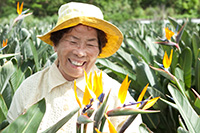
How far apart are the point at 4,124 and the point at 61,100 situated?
1.06 feet

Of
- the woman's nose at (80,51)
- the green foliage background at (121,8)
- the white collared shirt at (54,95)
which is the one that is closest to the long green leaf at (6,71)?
the white collared shirt at (54,95)

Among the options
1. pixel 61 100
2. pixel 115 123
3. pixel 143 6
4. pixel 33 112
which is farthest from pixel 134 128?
pixel 143 6

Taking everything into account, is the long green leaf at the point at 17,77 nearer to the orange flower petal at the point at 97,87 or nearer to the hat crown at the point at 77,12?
the hat crown at the point at 77,12

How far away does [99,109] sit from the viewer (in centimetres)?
65

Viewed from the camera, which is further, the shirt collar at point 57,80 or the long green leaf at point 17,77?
the long green leaf at point 17,77

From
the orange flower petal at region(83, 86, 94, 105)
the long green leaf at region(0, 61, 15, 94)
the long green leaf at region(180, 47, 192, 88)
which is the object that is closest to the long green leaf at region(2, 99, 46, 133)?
the orange flower petal at region(83, 86, 94, 105)

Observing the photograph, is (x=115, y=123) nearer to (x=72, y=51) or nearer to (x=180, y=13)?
(x=72, y=51)

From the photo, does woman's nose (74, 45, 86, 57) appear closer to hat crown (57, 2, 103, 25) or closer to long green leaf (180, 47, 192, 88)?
hat crown (57, 2, 103, 25)

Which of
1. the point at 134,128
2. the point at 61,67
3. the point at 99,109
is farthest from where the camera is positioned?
the point at 61,67

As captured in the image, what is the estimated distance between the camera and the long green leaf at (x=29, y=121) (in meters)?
0.80

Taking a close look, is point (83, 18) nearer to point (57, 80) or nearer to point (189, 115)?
point (57, 80)

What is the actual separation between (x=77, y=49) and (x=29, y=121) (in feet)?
1.76

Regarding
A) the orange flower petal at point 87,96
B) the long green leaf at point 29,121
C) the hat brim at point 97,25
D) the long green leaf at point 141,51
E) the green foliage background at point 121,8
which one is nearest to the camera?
the orange flower petal at point 87,96

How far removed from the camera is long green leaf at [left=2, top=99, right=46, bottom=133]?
0.80 metres
